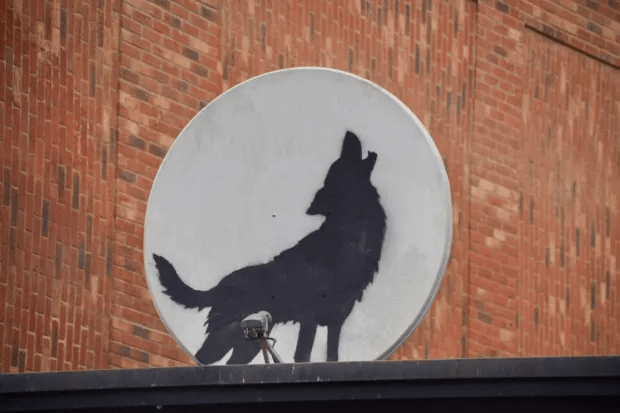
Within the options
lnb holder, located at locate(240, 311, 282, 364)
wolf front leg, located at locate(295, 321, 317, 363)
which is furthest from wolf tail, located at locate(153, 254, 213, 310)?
lnb holder, located at locate(240, 311, 282, 364)

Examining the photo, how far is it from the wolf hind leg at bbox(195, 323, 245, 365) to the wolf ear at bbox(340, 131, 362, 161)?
97 cm

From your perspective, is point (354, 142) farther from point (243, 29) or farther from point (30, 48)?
point (243, 29)

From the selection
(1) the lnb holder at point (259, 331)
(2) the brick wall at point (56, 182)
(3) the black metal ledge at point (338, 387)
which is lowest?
(3) the black metal ledge at point (338, 387)

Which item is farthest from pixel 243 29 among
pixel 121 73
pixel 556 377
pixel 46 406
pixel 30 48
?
pixel 556 377

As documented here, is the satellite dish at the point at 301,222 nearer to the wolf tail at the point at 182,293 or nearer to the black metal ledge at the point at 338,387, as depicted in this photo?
the wolf tail at the point at 182,293

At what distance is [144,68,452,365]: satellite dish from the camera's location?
25.7 feet

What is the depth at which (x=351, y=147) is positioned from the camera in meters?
8.16

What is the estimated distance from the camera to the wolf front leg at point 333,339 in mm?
7848

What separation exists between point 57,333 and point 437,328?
12.9ft

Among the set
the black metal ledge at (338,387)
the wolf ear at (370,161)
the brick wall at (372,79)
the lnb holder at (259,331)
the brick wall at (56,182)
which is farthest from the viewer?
the brick wall at (372,79)

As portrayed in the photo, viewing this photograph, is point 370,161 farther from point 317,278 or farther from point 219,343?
point 219,343

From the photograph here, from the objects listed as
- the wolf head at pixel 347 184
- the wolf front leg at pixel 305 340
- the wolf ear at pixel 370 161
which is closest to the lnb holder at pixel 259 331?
the wolf front leg at pixel 305 340

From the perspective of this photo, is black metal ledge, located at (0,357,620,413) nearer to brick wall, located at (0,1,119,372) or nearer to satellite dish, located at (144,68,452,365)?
satellite dish, located at (144,68,452,365)

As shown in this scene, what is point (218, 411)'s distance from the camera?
6.75m
